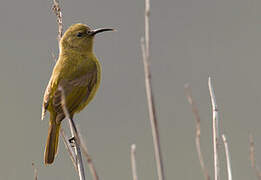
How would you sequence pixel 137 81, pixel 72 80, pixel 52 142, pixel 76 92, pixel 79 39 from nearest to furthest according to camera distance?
pixel 52 142 < pixel 76 92 < pixel 72 80 < pixel 79 39 < pixel 137 81

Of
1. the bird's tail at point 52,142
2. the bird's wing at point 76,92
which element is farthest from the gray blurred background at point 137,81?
the bird's tail at point 52,142

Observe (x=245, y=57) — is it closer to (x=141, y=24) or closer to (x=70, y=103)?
(x=141, y=24)

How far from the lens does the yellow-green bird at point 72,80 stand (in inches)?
255

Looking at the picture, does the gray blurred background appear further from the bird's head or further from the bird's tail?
the bird's tail

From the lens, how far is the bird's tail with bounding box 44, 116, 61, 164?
20.8 ft

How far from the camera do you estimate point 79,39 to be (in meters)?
7.48

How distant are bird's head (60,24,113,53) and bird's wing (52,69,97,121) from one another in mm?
457

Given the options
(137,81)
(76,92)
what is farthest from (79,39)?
(137,81)

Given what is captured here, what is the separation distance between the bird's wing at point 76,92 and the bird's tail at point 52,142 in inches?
4.1

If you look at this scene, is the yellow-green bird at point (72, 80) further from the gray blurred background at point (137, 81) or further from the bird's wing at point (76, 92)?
the gray blurred background at point (137, 81)

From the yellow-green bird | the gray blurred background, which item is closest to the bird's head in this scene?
the yellow-green bird

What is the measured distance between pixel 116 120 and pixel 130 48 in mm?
8057

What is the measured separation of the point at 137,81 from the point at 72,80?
31.4 metres

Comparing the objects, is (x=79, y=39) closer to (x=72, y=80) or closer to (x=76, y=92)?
(x=72, y=80)
